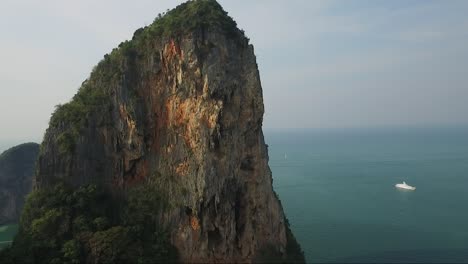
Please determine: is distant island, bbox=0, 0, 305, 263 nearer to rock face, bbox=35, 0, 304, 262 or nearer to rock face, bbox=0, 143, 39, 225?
rock face, bbox=35, 0, 304, 262

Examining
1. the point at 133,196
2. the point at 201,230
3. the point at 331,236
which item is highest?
the point at 133,196

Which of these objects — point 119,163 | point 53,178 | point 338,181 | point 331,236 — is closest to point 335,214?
point 331,236

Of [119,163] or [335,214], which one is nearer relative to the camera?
[119,163]

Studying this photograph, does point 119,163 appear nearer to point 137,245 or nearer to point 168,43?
point 137,245

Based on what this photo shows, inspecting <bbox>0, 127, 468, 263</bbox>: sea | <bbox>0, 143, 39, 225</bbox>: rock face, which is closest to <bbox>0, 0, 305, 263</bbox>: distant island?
<bbox>0, 127, 468, 263</bbox>: sea

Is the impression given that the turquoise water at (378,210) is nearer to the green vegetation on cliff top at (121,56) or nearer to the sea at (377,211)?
the sea at (377,211)

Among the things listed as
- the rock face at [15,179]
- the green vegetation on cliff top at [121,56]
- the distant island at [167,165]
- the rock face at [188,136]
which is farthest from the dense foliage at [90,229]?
the rock face at [15,179]

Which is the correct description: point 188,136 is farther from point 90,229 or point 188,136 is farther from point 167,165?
point 90,229
